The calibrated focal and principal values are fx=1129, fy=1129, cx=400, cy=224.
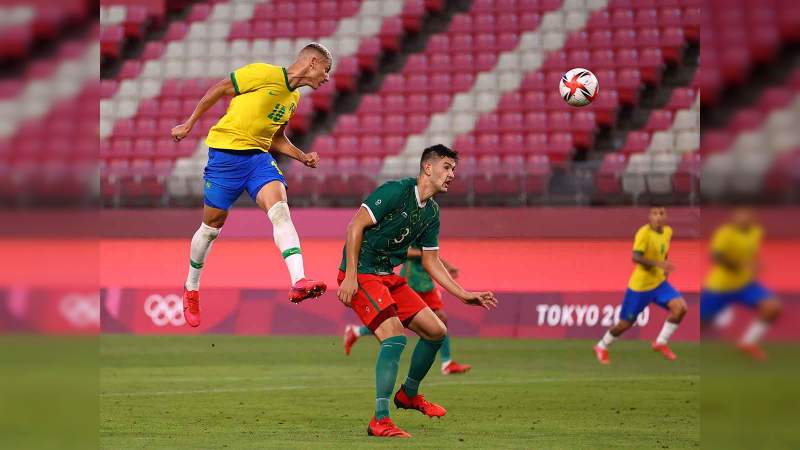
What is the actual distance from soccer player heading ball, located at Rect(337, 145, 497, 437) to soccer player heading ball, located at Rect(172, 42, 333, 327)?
19.1 inches

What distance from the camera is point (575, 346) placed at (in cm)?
1550

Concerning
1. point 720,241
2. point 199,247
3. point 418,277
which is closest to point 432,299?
point 418,277

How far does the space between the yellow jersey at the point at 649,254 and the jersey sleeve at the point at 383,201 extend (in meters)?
6.77

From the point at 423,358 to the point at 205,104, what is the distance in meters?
2.20

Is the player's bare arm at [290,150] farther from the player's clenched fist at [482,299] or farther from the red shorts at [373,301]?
the player's clenched fist at [482,299]

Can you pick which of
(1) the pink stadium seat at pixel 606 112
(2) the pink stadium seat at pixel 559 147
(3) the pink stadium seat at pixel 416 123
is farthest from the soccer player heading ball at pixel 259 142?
(3) the pink stadium seat at pixel 416 123

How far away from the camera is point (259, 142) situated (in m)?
7.56

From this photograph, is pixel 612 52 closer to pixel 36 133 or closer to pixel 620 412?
pixel 620 412

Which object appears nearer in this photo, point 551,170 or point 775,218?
point 775,218

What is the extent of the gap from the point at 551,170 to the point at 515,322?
2.30 m

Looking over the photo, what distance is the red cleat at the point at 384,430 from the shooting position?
6824mm

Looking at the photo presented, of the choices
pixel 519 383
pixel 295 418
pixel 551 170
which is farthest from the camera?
pixel 551 170

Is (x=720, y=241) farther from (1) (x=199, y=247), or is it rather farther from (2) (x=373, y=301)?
(1) (x=199, y=247)

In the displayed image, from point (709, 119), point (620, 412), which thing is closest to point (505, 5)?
point (620, 412)
